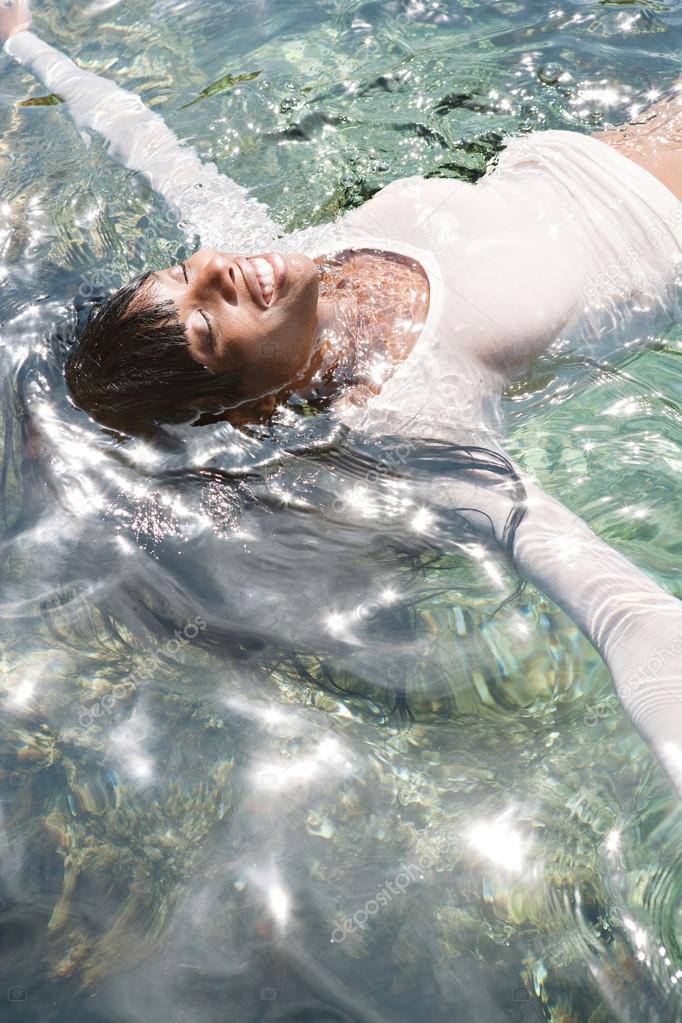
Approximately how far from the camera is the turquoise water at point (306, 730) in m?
2.23

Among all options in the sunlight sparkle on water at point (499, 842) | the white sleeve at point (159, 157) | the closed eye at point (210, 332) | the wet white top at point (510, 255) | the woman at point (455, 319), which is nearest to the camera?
the sunlight sparkle on water at point (499, 842)

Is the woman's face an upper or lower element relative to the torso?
upper

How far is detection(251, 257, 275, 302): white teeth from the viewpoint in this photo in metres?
2.73

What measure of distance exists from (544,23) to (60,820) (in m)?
4.36

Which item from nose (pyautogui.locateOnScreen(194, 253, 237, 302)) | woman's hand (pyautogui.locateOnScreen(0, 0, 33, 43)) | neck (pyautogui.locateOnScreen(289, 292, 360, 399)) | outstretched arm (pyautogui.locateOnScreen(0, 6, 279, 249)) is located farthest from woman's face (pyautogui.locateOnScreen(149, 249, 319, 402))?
woman's hand (pyautogui.locateOnScreen(0, 0, 33, 43))

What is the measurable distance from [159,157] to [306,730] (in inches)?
103

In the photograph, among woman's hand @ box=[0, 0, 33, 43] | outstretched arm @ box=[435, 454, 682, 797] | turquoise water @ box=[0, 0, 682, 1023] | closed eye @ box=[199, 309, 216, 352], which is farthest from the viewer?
woman's hand @ box=[0, 0, 33, 43]

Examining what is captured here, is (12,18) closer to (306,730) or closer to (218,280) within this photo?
(218,280)

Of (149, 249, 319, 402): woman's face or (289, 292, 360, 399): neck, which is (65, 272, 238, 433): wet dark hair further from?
(289, 292, 360, 399): neck

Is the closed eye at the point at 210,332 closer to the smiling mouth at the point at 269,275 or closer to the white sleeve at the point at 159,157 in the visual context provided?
the smiling mouth at the point at 269,275

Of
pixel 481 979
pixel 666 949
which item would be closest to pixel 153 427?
pixel 481 979

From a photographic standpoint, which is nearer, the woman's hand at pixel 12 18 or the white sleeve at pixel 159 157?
the white sleeve at pixel 159 157

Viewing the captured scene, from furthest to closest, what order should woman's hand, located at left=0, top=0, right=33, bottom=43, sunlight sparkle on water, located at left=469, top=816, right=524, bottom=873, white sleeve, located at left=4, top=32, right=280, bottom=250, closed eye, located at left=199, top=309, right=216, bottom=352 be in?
woman's hand, located at left=0, top=0, right=33, bottom=43, white sleeve, located at left=4, top=32, right=280, bottom=250, closed eye, located at left=199, top=309, right=216, bottom=352, sunlight sparkle on water, located at left=469, top=816, right=524, bottom=873

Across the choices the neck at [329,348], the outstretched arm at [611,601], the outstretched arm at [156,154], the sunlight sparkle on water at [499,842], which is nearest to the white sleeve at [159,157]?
the outstretched arm at [156,154]
